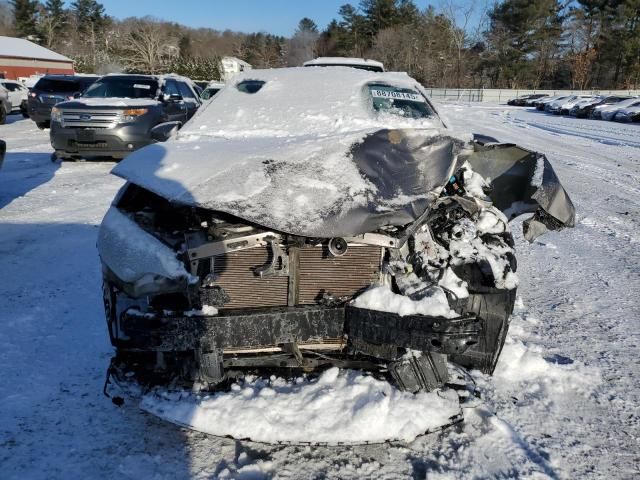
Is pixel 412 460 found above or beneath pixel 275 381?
beneath

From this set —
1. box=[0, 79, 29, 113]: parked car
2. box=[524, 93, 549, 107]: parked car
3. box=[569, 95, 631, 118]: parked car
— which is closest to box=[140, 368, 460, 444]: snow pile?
box=[0, 79, 29, 113]: parked car

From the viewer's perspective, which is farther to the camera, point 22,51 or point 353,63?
point 22,51

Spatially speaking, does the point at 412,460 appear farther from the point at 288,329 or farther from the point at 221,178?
the point at 221,178

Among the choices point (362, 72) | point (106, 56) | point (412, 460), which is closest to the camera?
point (412, 460)

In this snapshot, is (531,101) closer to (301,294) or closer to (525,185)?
(525,185)

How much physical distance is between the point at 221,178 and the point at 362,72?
241 cm

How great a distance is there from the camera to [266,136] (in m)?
3.46

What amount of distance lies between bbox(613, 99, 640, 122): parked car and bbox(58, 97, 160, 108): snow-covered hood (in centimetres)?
2335

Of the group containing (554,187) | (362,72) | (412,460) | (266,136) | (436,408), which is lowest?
(412,460)

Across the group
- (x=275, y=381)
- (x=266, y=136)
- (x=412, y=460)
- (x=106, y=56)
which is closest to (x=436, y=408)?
(x=412, y=460)

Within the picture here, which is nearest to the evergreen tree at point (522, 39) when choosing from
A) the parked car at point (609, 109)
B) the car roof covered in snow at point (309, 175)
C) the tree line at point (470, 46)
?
the tree line at point (470, 46)

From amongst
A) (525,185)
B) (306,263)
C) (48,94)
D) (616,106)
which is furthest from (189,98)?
(616,106)

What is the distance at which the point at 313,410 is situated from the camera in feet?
7.92

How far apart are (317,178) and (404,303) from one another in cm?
75
